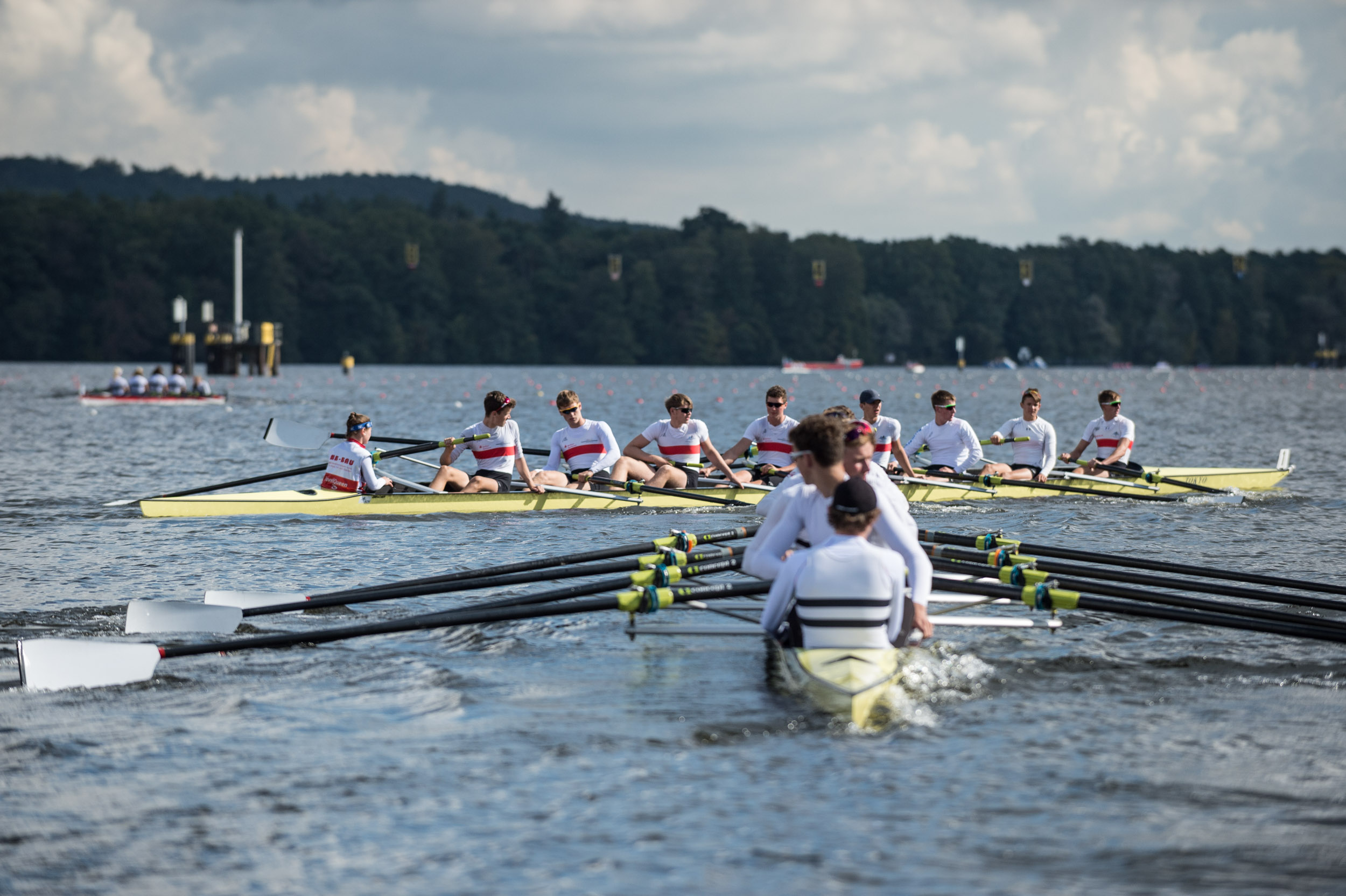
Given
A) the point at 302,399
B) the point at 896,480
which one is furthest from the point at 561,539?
the point at 302,399

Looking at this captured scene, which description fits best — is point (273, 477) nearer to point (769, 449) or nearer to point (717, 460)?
point (717, 460)

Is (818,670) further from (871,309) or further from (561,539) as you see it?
(871,309)

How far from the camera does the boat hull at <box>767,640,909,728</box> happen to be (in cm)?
688

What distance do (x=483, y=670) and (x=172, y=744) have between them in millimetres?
2043

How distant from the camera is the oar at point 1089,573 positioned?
8.82 meters

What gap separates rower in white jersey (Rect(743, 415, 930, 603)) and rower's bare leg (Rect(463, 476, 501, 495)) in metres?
8.15

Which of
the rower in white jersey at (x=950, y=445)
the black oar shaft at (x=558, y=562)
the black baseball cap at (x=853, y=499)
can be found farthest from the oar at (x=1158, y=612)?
the rower in white jersey at (x=950, y=445)

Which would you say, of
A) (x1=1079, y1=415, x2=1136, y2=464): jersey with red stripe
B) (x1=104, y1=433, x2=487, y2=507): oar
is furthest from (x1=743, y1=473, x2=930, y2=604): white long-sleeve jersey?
(x1=1079, y1=415, x2=1136, y2=464): jersey with red stripe

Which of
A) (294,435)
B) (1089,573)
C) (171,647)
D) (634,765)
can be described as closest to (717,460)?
(294,435)

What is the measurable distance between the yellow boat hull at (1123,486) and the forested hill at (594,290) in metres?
111

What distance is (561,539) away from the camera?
47.8 feet

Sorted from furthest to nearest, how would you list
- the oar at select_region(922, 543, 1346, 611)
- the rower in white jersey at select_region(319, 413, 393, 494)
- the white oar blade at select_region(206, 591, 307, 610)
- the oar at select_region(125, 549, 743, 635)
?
the rower in white jersey at select_region(319, 413, 393, 494), the white oar blade at select_region(206, 591, 307, 610), the oar at select_region(922, 543, 1346, 611), the oar at select_region(125, 549, 743, 635)

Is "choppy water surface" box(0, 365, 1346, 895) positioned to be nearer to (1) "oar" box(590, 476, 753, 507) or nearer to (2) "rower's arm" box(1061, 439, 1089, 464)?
(1) "oar" box(590, 476, 753, 507)

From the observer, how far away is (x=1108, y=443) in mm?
17953
